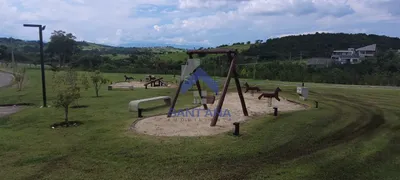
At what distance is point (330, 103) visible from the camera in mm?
14703

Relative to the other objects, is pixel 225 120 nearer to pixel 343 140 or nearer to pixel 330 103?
pixel 343 140

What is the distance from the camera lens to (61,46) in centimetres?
7881

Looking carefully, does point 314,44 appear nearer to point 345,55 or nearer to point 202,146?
point 345,55

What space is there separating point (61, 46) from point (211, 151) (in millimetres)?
80833

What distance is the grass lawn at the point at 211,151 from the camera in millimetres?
5863

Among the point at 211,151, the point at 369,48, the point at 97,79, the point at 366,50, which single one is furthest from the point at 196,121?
the point at 369,48

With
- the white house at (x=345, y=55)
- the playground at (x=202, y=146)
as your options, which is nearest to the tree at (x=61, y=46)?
the white house at (x=345, y=55)

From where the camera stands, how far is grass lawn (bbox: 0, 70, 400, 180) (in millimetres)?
5863

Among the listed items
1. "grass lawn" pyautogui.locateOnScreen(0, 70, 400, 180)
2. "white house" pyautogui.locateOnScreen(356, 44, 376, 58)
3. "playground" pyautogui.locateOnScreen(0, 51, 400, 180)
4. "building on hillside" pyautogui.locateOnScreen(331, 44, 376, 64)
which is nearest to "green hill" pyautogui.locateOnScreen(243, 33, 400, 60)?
"building on hillside" pyautogui.locateOnScreen(331, 44, 376, 64)

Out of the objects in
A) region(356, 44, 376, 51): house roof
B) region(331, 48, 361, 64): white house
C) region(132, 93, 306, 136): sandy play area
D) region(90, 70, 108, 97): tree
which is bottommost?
region(132, 93, 306, 136): sandy play area

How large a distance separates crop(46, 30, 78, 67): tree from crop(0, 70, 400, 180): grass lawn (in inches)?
2929

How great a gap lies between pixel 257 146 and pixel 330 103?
868cm

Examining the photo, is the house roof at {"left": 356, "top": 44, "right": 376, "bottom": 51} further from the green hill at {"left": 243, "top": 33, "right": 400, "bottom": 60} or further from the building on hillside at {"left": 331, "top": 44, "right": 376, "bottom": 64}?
the green hill at {"left": 243, "top": 33, "right": 400, "bottom": 60}

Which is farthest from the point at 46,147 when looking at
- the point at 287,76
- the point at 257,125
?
the point at 287,76
